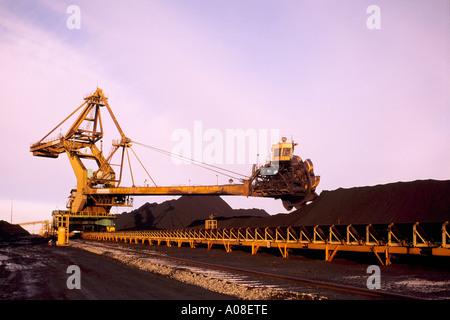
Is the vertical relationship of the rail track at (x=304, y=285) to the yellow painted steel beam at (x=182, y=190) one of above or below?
below

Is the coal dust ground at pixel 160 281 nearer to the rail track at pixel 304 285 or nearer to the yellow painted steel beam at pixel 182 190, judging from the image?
the rail track at pixel 304 285

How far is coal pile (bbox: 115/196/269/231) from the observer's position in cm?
7369

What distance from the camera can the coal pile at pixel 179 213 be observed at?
73.7 meters

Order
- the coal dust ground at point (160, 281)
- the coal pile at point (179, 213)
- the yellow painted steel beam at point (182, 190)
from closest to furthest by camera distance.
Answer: the coal dust ground at point (160, 281) < the yellow painted steel beam at point (182, 190) < the coal pile at point (179, 213)

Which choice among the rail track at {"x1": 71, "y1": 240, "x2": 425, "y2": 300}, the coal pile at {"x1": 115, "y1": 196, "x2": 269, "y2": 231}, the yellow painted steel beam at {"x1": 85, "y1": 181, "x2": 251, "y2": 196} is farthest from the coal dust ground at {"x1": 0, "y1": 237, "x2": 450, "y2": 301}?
the coal pile at {"x1": 115, "y1": 196, "x2": 269, "y2": 231}

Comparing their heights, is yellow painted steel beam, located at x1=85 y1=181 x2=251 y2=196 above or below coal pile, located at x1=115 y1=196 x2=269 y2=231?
above

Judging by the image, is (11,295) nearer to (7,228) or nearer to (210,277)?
(210,277)

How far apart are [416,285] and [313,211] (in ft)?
67.5

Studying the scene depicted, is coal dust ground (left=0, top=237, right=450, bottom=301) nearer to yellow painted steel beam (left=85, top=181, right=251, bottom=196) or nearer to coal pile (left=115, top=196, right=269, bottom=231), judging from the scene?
yellow painted steel beam (left=85, top=181, right=251, bottom=196)

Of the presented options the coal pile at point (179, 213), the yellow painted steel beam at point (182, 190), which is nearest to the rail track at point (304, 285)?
the yellow painted steel beam at point (182, 190)

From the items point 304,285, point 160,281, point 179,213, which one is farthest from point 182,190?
point 304,285

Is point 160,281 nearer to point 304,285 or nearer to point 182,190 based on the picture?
point 304,285
